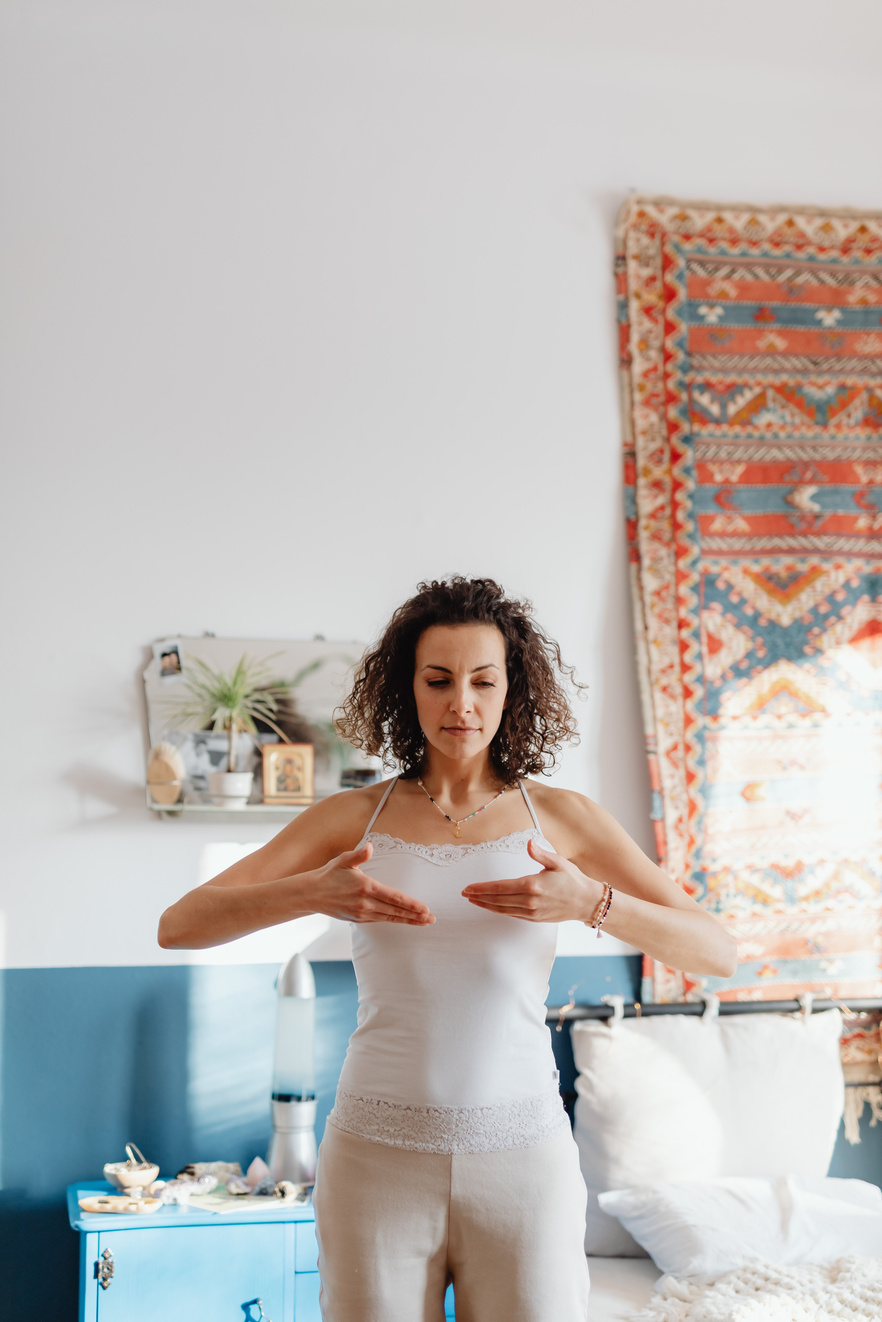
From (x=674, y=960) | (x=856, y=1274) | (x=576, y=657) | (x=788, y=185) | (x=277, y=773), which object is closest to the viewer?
(x=674, y=960)

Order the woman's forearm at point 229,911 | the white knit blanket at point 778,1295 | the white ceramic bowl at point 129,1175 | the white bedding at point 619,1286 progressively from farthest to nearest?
the white ceramic bowl at point 129,1175, the white bedding at point 619,1286, the white knit blanket at point 778,1295, the woman's forearm at point 229,911

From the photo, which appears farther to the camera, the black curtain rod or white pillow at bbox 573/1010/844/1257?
the black curtain rod

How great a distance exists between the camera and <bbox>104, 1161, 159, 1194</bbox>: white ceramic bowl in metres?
2.37

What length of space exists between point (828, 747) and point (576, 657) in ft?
2.40

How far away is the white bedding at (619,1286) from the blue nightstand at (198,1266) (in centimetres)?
58

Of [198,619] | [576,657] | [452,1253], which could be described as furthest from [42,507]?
[452,1253]

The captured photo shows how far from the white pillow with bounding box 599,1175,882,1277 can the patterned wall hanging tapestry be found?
0.51m

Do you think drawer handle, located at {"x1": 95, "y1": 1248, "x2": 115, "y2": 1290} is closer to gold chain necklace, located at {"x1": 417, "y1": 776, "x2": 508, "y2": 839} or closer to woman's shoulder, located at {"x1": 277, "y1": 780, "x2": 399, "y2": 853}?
woman's shoulder, located at {"x1": 277, "y1": 780, "x2": 399, "y2": 853}

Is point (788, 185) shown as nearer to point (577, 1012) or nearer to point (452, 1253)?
point (577, 1012)

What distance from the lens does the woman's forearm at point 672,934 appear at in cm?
147

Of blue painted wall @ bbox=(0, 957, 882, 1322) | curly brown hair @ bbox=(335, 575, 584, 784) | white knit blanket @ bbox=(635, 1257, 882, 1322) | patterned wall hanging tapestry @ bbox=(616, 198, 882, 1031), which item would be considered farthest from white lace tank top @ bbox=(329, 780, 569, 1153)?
patterned wall hanging tapestry @ bbox=(616, 198, 882, 1031)

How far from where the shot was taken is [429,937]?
143 cm

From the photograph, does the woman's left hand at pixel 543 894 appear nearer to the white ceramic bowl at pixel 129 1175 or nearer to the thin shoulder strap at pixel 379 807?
the thin shoulder strap at pixel 379 807

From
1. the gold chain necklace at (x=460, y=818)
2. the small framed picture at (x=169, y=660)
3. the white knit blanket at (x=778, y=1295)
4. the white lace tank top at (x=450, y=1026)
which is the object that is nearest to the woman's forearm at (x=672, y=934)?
the white lace tank top at (x=450, y=1026)
